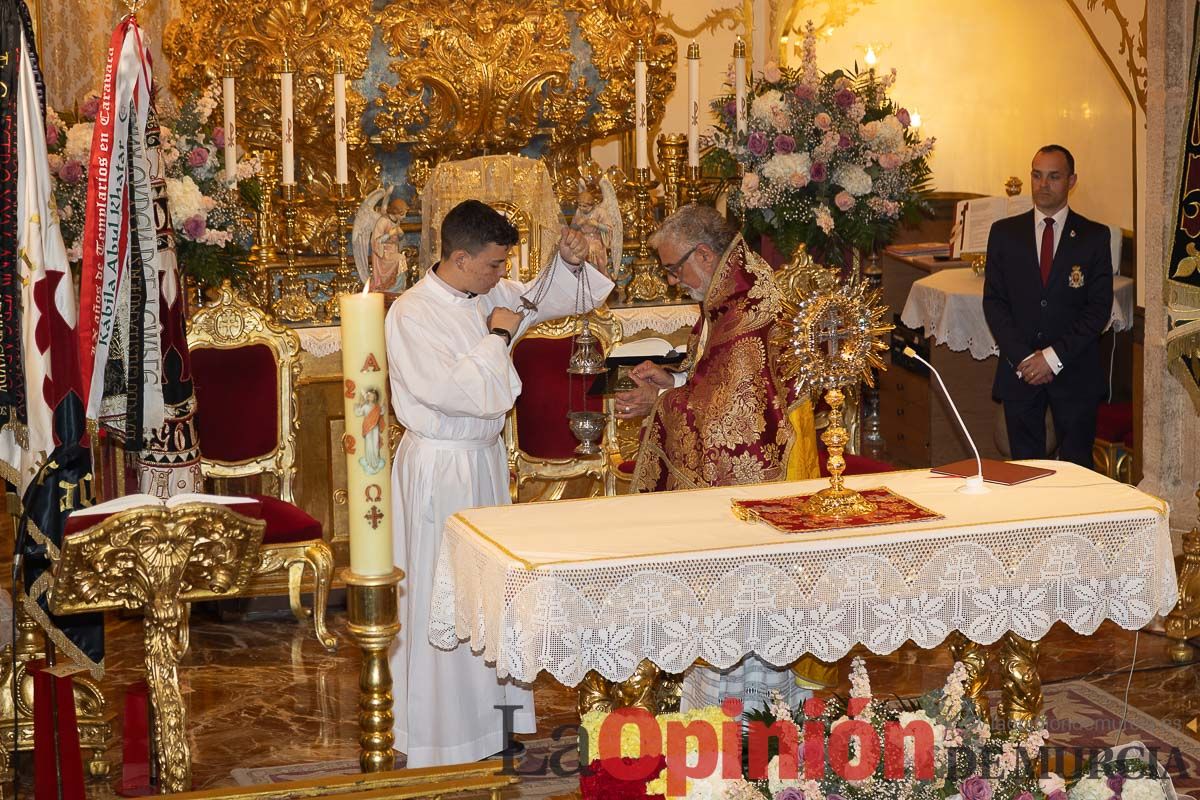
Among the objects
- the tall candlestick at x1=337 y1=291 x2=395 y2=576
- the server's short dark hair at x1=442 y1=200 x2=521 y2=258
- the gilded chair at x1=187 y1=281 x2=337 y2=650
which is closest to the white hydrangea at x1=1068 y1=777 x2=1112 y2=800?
the tall candlestick at x1=337 y1=291 x2=395 y2=576

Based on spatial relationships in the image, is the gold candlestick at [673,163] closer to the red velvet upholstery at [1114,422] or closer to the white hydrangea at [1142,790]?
the red velvet upholstery at [1114,422]

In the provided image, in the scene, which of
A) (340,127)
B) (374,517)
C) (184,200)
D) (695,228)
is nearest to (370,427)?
(374,517)

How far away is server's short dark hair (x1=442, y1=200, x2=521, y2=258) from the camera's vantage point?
5414 mm

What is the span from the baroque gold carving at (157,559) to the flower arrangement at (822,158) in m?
4.03

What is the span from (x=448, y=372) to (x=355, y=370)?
95.6 inches

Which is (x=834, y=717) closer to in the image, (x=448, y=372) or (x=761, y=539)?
(x=761, y=539)

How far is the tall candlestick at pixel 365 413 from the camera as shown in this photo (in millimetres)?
3000

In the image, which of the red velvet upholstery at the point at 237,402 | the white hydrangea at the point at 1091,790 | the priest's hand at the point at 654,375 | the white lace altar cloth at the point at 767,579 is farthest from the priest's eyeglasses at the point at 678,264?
the white hydrangea at the point at 1091,790

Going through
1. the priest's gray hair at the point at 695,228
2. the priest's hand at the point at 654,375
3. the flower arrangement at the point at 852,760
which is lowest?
the flower arrangement at the point at 852,760

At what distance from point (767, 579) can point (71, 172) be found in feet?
11.5

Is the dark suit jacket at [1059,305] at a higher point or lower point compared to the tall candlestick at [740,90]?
lower

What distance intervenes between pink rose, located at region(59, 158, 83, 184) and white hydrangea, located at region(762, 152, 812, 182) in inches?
116

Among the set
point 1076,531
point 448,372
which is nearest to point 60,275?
point 448,372

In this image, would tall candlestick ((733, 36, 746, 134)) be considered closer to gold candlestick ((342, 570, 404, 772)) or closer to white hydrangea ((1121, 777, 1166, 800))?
white hydrangea ((1121, 777, 1166, 800))
